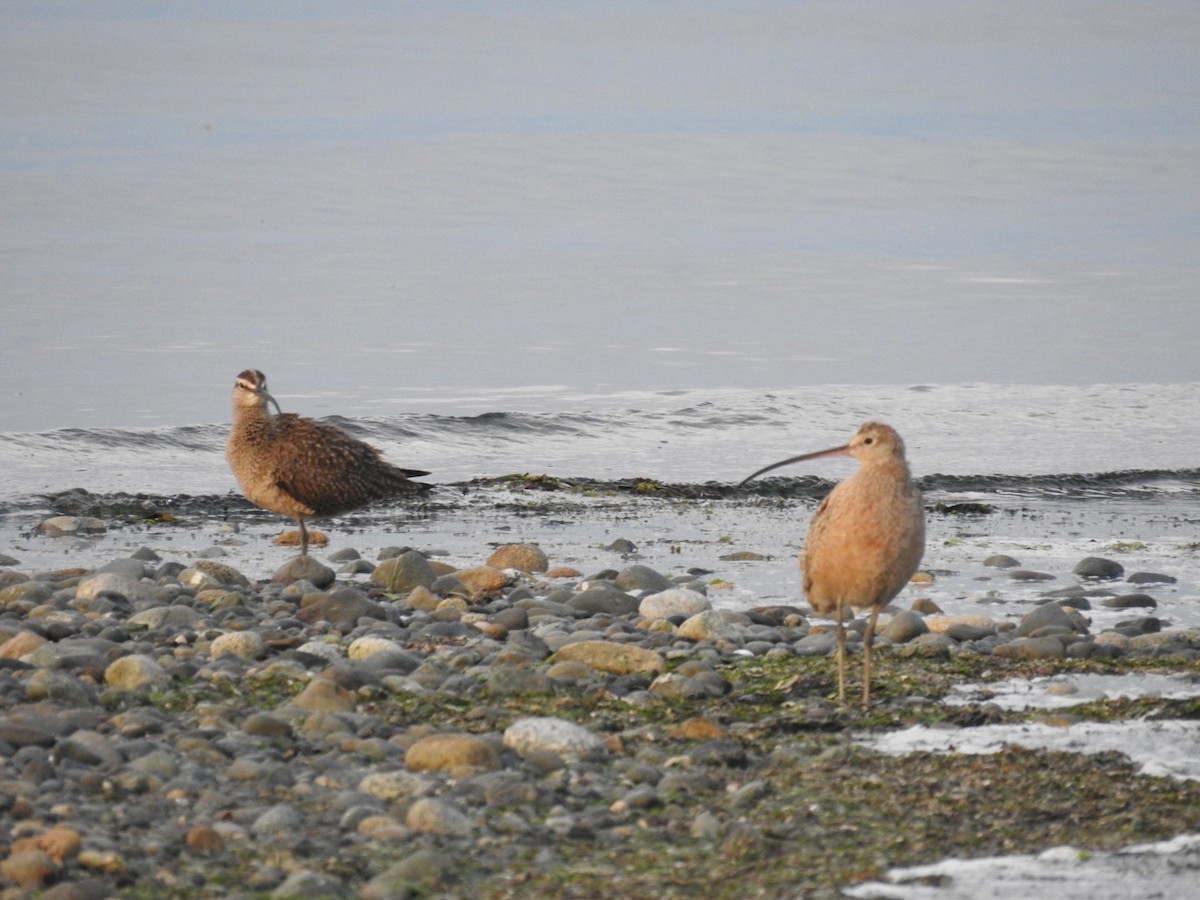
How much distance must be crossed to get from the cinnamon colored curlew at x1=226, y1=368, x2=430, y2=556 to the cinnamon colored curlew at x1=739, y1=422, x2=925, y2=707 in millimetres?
4290

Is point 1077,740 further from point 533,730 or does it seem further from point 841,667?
point 533,730

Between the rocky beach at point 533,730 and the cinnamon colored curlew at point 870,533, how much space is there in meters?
0.39

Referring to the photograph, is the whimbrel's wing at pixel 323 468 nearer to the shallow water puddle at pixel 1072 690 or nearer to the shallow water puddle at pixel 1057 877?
the shallow water puddle at pixel 1072 690

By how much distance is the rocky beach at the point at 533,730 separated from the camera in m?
5.04

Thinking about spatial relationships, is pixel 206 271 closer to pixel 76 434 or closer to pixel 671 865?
pixel 76 434

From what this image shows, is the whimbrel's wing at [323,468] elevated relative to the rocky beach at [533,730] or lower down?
elevated

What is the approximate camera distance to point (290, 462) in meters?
10.8

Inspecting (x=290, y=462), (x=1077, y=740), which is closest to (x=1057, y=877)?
(x=1077, y=740)

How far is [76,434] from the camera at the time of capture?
51.6ft

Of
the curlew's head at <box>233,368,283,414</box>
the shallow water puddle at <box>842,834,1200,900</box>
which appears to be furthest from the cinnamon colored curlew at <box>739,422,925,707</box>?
the curlew's head at <box>233,368,283,414</box>

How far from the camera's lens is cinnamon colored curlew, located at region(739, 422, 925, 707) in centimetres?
714

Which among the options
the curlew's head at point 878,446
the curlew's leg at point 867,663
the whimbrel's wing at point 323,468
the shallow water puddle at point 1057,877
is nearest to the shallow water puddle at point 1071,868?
the shallow water puddle at point 1057,877

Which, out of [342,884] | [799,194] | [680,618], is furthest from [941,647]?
[799,194]

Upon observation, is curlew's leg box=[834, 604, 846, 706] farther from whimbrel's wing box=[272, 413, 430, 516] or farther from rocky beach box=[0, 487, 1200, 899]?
whimbrel's wing box=[272, 413, 430, 516]
